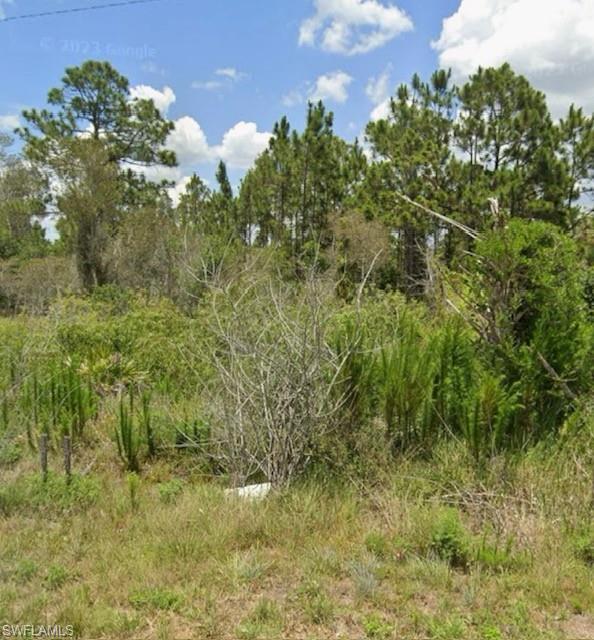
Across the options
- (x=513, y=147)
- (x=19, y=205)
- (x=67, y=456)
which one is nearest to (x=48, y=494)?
(x=67, y=456)

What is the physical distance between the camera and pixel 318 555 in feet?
9.41

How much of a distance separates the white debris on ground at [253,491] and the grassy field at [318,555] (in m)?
0.10

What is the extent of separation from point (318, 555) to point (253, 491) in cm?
83

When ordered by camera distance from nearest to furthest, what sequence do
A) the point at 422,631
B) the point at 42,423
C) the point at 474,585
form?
the point at 422,631 < the point at 474,585 < the point at 42,423

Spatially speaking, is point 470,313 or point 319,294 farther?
point 470,313

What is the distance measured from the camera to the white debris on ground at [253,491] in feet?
11.4

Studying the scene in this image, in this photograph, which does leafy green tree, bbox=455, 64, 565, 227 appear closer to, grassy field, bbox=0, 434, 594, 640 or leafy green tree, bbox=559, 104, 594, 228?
leafy green tree, bbox=559, 104, 594, 228

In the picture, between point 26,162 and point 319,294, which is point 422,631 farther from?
point 26,162

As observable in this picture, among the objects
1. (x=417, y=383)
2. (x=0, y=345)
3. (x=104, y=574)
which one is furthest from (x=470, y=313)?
(x=0, y=345)

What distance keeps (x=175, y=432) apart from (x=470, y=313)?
9.12ft

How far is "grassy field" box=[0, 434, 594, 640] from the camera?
236cm

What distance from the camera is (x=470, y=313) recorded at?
172 inches

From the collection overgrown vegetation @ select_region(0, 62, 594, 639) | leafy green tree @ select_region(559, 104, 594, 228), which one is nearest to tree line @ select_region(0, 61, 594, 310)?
leafy green tree @ select_region(559, 104, 594, 228)

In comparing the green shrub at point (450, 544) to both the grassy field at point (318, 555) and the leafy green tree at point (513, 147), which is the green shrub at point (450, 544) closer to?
the grassy field at point (318, 555)
